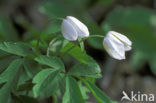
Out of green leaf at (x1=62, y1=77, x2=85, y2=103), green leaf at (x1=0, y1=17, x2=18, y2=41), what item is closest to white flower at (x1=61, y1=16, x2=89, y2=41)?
green leaf at (x1=62, y1=77, x2=85, y2=103)

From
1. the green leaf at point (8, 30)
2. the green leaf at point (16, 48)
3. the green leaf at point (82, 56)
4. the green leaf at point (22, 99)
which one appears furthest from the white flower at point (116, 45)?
the green leaf at point (8, 30)

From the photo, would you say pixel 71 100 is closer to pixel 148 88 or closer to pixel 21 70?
pixel 21 70

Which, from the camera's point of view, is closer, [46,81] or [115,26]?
[46,81]

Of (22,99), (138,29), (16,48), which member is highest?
(16,48)

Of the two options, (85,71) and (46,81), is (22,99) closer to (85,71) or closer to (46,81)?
(46,81)

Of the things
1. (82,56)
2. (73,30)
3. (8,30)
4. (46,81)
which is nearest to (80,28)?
(73,30)

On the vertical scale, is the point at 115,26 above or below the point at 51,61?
below
